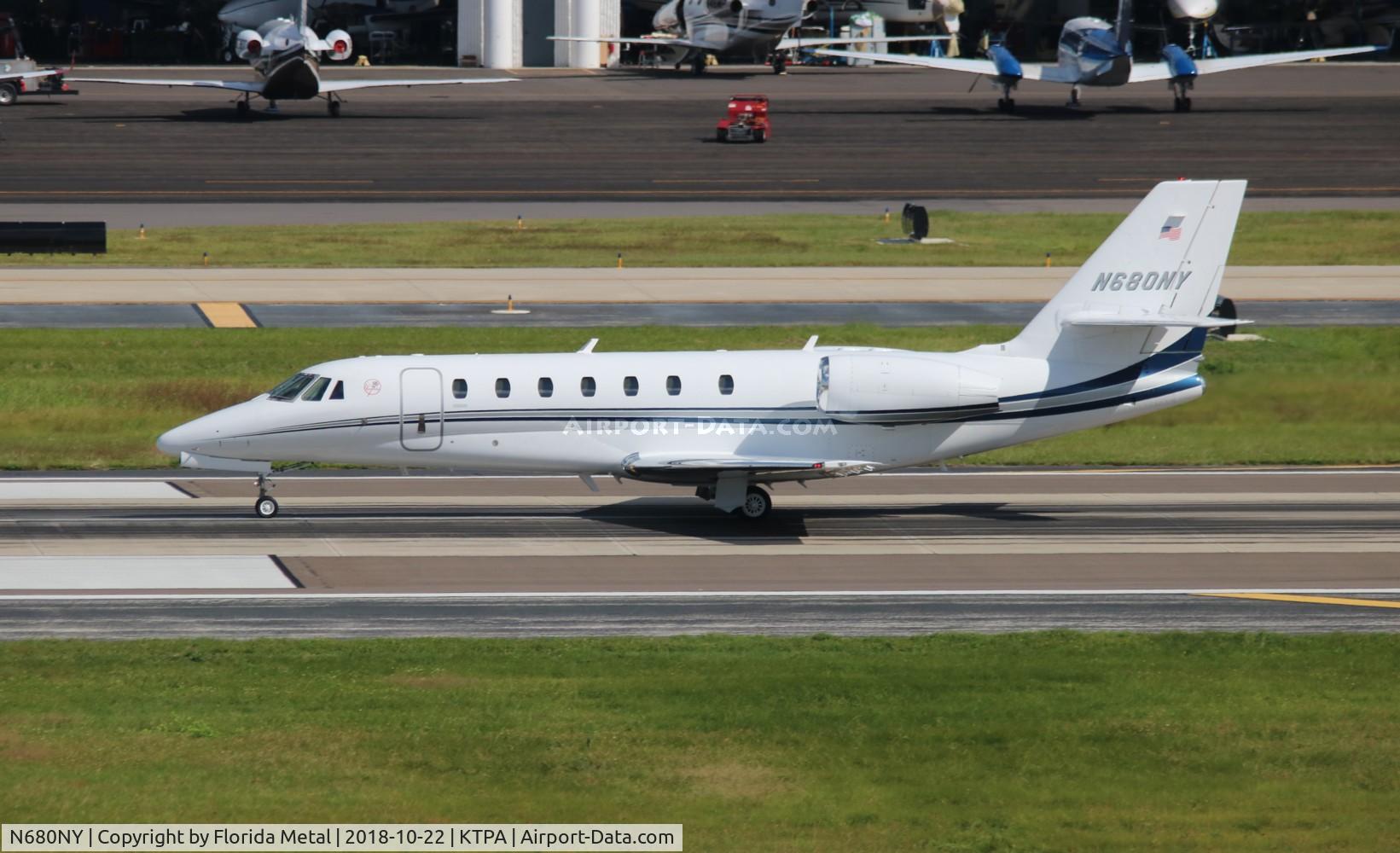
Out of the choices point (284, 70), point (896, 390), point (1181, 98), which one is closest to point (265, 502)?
point (896, 390)

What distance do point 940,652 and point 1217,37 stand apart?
121m

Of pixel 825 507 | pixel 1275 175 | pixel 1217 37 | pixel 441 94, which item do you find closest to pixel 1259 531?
pixel 825 507

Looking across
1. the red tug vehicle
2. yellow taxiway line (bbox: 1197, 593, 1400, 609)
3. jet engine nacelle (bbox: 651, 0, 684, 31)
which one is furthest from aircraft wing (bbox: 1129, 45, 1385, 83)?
yellow taxiway line (bbox: 1197, 593, 1400, 609)

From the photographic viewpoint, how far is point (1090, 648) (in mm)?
21844

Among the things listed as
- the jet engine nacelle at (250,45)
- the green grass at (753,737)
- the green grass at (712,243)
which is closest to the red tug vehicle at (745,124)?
the green grass at (712,243)

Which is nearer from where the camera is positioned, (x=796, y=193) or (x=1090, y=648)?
(x=1090, y=648)

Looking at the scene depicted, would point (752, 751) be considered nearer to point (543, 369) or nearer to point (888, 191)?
point (543, 369)

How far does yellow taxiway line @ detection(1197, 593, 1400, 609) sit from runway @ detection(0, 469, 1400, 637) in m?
0.06

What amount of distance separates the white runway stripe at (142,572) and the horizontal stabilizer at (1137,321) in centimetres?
1353

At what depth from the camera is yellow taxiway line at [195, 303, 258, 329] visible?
A: 45406 mm

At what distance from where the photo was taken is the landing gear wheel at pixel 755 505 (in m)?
29.7

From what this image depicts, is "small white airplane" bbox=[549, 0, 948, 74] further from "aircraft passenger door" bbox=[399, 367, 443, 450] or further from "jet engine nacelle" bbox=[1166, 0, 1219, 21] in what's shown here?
"aircraft passenger door" bbox=[399, 367, 443, 450]

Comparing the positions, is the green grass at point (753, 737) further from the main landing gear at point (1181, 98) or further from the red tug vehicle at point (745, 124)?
the main landing gear at point (1181, 98)

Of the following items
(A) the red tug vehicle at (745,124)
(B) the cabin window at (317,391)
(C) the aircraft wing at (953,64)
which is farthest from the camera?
(C) the aircraft wing at (953,64)
